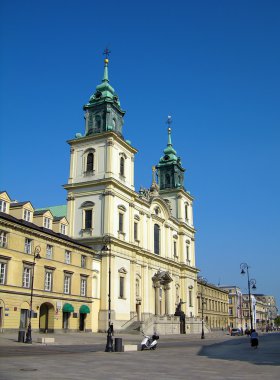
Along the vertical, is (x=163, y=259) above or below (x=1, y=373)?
above

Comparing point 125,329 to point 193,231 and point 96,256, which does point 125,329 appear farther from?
point 193,231

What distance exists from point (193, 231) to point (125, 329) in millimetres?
35036

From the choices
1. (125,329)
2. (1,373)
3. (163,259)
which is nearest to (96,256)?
(125,329)

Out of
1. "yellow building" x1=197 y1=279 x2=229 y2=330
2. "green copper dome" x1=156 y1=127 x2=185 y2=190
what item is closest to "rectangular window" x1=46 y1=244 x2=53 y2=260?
"green copper dome" x1=156 y1=127 x2=185 y2=190

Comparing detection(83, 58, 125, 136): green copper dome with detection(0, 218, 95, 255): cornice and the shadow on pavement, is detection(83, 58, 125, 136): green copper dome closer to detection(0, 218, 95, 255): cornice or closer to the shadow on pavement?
detection(0, 218, 95, 255): cornice

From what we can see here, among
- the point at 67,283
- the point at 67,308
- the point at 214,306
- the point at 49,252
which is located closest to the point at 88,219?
the point at 67,283

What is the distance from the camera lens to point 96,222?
56.2 m

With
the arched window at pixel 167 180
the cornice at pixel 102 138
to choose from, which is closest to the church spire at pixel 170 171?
Answer: the arched window at pixel 167 180

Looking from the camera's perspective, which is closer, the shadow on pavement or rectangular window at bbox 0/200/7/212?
the shadow on pavement

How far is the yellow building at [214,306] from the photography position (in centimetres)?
10550

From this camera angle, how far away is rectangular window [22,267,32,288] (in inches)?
1588

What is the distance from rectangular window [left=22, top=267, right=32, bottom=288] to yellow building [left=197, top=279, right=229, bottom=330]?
62.6 metres

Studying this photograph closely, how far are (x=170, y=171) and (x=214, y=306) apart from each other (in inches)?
1887

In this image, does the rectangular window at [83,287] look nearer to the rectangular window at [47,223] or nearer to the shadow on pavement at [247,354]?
the rectangular window at [47,223]
